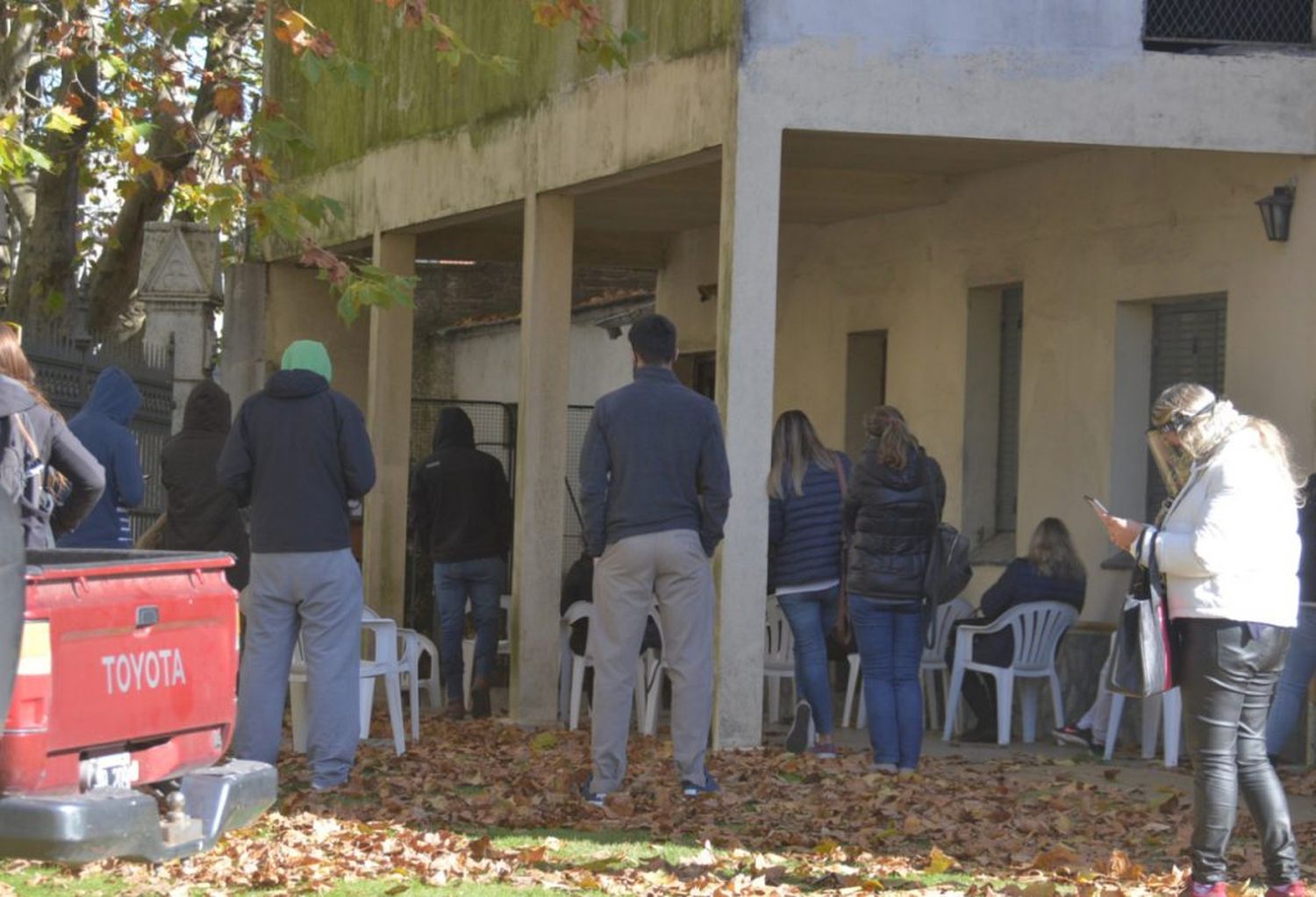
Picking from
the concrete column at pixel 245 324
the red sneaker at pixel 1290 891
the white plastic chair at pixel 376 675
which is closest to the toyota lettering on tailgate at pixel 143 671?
the red sneaker at pixel 1290 891

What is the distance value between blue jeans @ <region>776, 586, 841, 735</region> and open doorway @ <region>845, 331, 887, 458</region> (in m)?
5.68

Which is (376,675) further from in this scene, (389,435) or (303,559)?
(389,435)

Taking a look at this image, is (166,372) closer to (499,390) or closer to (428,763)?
(428,763)

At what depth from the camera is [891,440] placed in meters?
11.7

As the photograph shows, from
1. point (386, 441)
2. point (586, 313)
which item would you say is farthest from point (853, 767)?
point (586, 313)

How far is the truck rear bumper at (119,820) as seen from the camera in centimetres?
627

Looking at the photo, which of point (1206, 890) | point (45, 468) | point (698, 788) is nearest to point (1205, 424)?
point (1206, 890)

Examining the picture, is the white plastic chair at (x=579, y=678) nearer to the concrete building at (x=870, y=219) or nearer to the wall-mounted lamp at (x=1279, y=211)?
the concrete building at (x=870, y=219)

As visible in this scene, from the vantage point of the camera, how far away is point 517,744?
13.6m

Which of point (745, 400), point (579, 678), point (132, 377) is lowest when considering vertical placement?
point (579, 678)

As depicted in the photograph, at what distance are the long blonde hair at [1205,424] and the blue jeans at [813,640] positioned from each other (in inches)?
178

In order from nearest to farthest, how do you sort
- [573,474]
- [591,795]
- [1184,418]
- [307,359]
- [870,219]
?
[1184,418], [591,795], [307,359], [870,219], [573,474]

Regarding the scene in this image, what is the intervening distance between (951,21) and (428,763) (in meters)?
4.89

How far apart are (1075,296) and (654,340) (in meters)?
5.74
